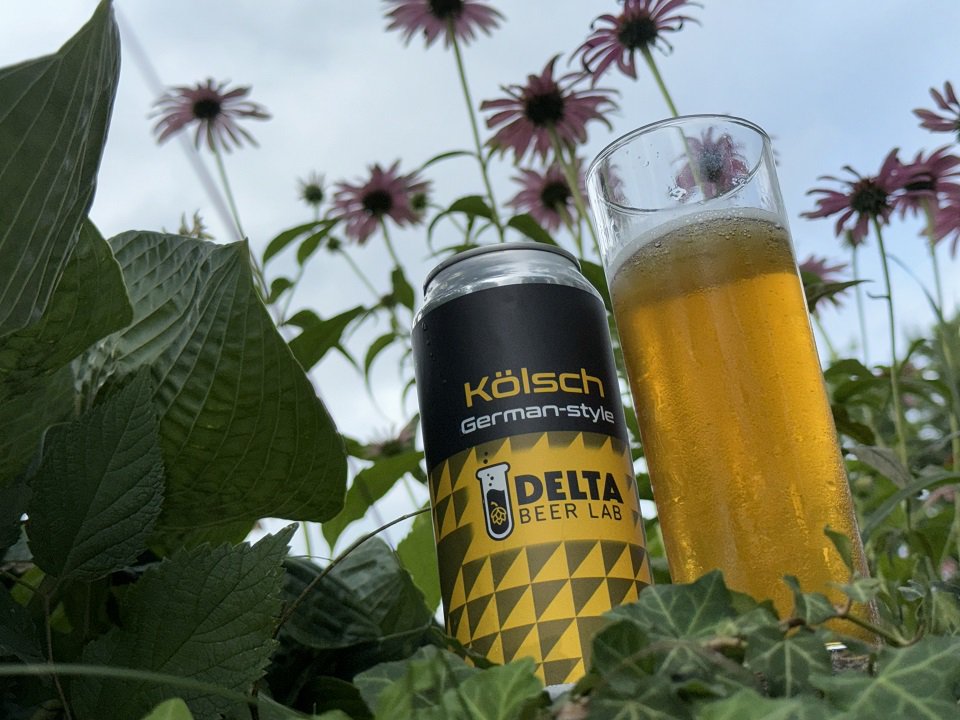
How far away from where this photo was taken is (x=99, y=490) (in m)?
0.38

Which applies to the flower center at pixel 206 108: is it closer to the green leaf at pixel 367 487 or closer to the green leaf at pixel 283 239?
the green leaf at pixel 283 239

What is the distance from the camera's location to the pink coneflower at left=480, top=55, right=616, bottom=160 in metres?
1.04

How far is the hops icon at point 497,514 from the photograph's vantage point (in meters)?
0.43

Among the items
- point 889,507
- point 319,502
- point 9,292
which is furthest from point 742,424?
point 9,292

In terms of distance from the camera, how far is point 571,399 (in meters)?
0.45

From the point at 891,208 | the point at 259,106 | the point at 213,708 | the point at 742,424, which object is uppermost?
the point at 259,106

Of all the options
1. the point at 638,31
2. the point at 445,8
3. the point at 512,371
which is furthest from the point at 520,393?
the point at 445,8

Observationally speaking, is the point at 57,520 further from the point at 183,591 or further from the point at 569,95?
the point at 569,95

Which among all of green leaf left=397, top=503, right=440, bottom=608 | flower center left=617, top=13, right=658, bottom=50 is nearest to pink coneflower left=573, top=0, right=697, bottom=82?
flower center left=617, top=13, right=658, bottom=50

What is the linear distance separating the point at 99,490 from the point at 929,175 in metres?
0.75

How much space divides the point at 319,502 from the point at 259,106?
111cm

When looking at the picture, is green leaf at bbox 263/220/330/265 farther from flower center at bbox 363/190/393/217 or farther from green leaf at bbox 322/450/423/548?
green leaf at bbox 322/450/423/548

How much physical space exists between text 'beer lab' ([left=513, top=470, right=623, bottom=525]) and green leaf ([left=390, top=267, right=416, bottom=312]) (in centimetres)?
60

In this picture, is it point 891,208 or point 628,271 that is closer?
point 628,271
